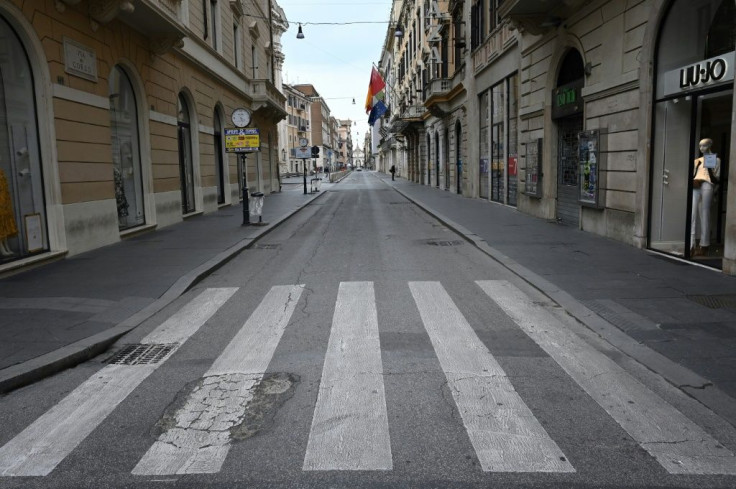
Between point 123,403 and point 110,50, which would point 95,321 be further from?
point 110,50

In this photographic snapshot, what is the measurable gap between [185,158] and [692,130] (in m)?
14.6

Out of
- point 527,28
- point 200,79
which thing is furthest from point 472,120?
point 200,79

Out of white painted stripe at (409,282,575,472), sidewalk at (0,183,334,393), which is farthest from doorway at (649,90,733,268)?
sidewalk at (0,183,334,393)

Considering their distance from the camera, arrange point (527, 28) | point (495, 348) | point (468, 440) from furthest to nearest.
→ point (527, 28) → point (495, 348) → point (468, 440)

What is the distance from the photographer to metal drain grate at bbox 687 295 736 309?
247 inches

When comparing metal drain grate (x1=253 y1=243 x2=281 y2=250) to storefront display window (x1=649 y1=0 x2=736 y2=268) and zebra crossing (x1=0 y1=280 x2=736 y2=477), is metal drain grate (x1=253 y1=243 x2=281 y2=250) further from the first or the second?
storefront display window (x1=649 y1=0 x2=736 y2=268)

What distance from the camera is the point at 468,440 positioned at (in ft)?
11.4

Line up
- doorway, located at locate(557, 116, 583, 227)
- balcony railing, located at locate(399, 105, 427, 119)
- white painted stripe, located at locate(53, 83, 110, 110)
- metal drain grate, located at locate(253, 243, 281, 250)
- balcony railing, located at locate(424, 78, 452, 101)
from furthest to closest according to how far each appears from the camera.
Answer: balcony railing, located at locate(399, 105, 427, 119), balcony railing, located at locate(424, 78, 452, 101), doorway, located at locate(557, 116, 583, 227), metal drain grate, located at locate(253, 243, 281, 250), white painted stripe, located at locate(53, 83, 110, 110)

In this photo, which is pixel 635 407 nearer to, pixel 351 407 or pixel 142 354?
pixel 351 407

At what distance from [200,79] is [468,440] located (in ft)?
61.6

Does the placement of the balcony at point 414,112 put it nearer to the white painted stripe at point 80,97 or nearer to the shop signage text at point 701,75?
the white painted stripe at point 80,97

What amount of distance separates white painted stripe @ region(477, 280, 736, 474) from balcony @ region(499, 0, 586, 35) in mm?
9824

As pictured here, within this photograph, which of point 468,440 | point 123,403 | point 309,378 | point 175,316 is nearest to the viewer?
point 468,440

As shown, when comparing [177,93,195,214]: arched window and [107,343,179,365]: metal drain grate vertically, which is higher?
[177,93,195,214]: arched window
